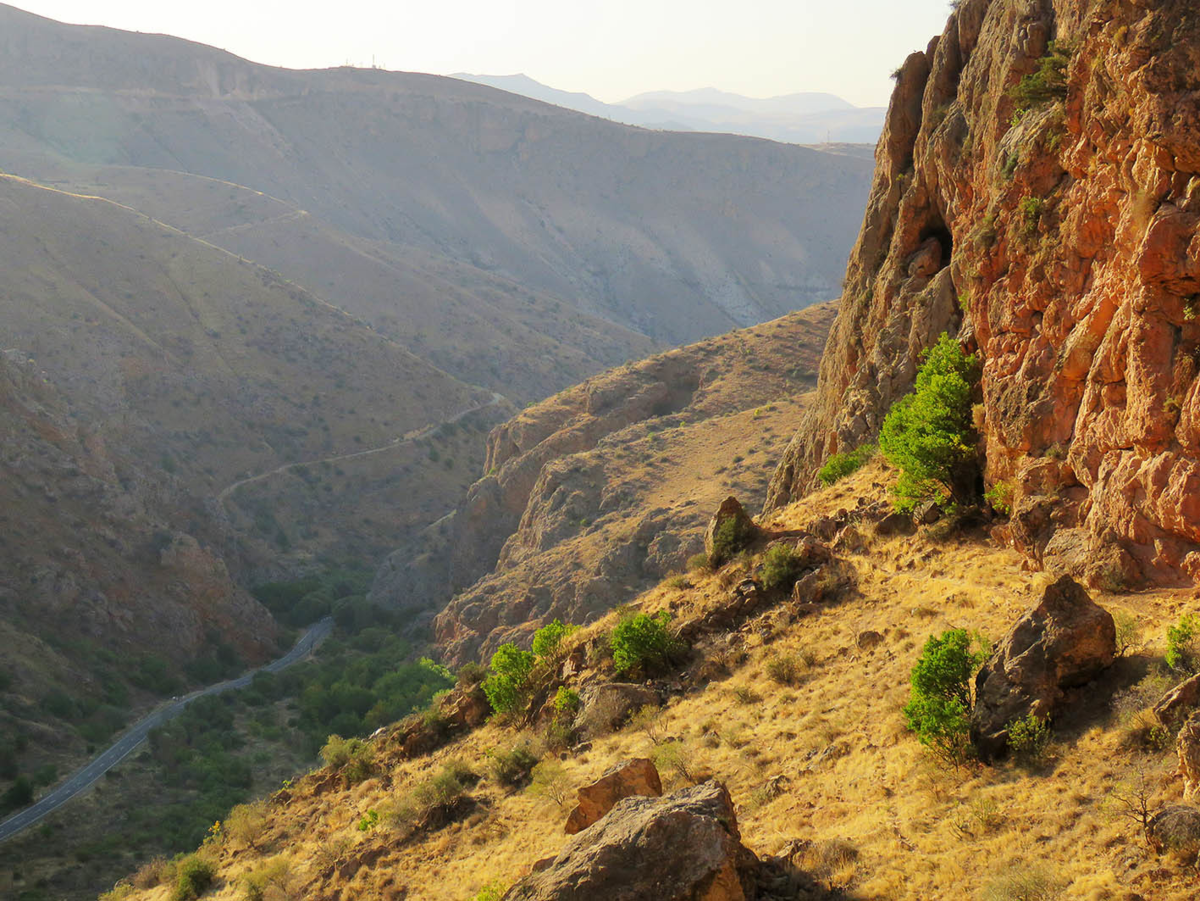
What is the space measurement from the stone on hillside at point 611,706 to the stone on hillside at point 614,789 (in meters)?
5.16

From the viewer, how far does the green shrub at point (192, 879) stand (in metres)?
20.9

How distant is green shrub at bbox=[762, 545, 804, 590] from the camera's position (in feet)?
65.7

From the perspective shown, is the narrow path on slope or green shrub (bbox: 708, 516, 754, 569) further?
the narrow path on slope

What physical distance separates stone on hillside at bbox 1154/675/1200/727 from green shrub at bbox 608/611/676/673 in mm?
11059

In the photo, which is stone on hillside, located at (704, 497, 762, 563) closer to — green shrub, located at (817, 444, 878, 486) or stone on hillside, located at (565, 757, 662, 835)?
green shrub, located at (817, 444, 878, 486)

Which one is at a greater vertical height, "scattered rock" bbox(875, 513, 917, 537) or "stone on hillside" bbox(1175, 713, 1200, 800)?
"stone on hillside" bbox(1175, 713, 1200, 800)

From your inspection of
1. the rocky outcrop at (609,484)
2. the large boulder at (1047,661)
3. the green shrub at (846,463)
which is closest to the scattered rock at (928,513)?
the green shrub at (846,463)

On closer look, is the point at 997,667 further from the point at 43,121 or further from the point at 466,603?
the point at 43,121

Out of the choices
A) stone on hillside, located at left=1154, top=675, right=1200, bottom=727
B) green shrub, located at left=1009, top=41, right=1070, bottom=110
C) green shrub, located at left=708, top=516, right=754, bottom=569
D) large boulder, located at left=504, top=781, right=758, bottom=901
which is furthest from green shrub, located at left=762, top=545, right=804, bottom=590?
stone on hillside, located at left=1154, top=675, right=1200, bottom=727

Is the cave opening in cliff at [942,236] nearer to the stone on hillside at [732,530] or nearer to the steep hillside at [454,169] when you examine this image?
the stone on hillside at [732,530]

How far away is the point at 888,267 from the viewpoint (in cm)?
2514

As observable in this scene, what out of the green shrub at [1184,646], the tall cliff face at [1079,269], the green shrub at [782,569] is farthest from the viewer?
the green shrub at [782,569]

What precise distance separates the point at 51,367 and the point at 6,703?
131ft

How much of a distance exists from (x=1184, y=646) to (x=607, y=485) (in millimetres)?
42410
